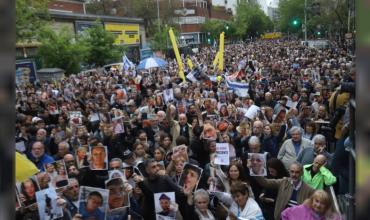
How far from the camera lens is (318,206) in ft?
15.4

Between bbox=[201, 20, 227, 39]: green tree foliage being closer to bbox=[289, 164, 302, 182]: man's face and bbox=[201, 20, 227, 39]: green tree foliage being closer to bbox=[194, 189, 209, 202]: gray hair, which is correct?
bbox=[289, 164, 302, 182]: man's face

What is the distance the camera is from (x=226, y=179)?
20.5 ft

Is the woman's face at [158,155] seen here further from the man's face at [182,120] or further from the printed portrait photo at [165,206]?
the man's face at [182,120]

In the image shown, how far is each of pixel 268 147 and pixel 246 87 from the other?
7.64 metres

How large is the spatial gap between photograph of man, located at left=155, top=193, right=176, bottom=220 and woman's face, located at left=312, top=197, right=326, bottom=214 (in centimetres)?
146

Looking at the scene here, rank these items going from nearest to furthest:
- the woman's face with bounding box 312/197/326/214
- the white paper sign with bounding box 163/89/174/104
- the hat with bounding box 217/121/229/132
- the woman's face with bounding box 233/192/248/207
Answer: the woman's face with bounding box 312/197/326/214, the woman's face with bounding box 233/192/248/207, the hat with bounding box 217/121/229/132, the white paper sign with bounding box 163/89/174/104

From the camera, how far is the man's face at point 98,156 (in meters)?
7.11

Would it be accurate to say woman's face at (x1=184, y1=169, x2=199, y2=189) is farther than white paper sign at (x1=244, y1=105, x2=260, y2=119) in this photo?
No

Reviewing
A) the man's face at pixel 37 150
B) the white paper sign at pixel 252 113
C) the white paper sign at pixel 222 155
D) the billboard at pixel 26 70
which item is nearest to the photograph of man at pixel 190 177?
the white paper sign at pixel 222 155

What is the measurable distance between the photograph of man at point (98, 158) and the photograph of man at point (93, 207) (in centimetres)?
179

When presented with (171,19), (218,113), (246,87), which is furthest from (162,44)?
(218,113)

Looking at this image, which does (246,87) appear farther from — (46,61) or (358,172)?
(46,61)

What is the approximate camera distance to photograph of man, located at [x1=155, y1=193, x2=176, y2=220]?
538 cm

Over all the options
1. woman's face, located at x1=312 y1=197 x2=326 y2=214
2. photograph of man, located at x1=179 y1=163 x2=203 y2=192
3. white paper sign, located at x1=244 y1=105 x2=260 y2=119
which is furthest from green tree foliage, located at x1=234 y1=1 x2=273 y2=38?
woman's face, located at x1=312 y1=197 x2=326 y2=214
